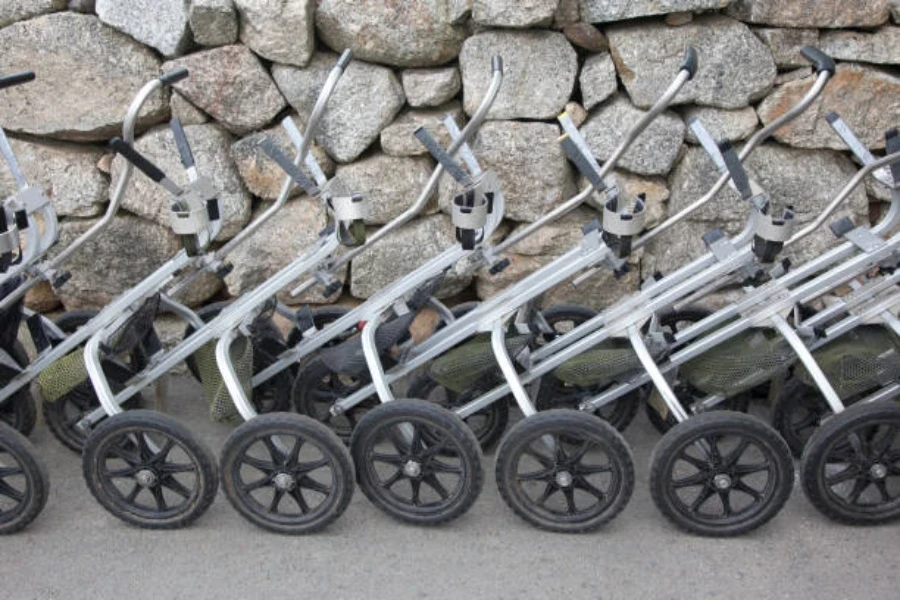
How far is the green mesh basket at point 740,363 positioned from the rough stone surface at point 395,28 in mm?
1762

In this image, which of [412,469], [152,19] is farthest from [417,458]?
[152,19]

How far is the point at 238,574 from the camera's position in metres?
3.51

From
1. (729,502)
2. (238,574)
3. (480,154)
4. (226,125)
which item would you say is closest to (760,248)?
(729,502)

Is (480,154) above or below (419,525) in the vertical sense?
above

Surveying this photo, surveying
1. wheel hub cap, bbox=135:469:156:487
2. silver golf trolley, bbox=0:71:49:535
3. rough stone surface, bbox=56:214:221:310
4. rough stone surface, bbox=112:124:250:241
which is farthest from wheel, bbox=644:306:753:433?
silver golf trolley, bbox=0:71:49:535

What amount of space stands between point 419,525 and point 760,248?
155 centimetres

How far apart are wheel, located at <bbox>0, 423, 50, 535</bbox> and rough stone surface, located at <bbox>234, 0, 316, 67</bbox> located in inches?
77.8

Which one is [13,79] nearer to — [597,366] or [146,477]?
[146,477]

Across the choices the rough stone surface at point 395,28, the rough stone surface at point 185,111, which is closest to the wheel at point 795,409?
the rough stone surface at point 395,28

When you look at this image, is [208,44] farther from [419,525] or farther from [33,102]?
[419,525]

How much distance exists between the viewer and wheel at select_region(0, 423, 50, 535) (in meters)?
3.52

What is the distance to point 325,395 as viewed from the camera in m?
4.29

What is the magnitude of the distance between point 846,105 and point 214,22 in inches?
109

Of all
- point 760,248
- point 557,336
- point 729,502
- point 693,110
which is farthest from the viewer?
point 693,110
